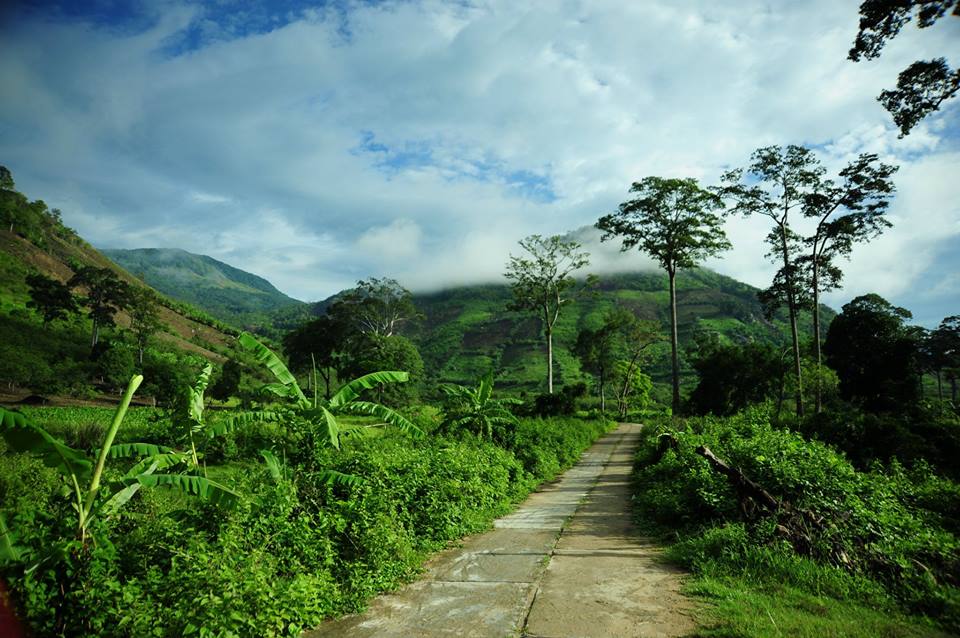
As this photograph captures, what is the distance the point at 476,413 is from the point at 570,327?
12317cm

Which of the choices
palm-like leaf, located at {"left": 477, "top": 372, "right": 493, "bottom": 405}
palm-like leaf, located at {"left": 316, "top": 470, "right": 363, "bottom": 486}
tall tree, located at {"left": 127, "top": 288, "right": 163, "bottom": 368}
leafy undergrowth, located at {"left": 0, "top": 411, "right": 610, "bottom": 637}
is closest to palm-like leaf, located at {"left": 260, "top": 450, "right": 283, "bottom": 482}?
leafy undergrowth, located at {"left": 0, "top": 411, "right": 610, "bottom": 637}

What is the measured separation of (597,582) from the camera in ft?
17.0

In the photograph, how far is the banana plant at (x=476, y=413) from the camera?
573 inches

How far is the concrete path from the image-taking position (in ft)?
13.9

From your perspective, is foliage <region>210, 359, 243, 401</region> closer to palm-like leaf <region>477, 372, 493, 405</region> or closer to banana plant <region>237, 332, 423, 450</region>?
palm-like leaf <region>477, 372, 493, 405</region>

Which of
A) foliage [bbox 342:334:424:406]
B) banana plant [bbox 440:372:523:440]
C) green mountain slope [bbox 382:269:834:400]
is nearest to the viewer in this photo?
banana plant [bbox 440:372:523:440]

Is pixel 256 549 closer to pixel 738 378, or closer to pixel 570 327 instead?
pixel 738 378

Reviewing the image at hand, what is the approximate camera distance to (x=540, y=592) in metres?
4.99

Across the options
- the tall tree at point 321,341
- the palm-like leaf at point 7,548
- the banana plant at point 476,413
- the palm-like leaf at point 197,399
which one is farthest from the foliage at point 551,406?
the tall tree at point 321,341

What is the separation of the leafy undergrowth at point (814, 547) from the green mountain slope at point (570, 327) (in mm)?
87417

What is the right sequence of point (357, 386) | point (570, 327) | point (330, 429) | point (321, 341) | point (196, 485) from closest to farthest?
point (196, 485), point (330, 429), point (357, 386), point (321, 341), point (570, 327)

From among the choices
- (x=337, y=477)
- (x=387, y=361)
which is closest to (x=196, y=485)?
(x=337, y=477)

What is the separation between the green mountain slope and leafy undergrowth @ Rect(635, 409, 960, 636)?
87.4 m

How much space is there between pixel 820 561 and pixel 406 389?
48.0m
